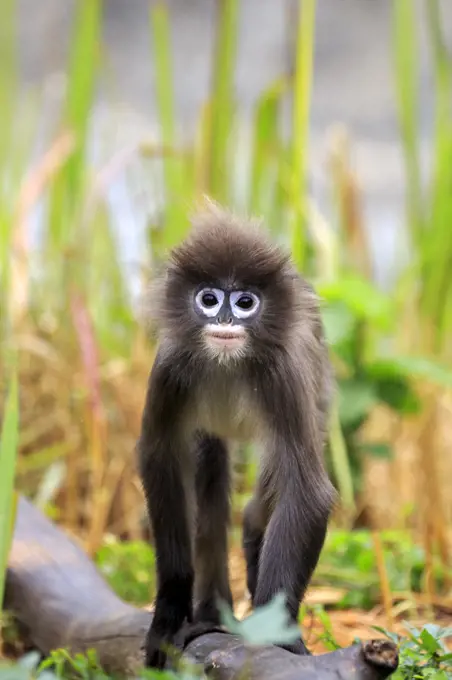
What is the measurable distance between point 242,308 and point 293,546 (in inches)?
16.4

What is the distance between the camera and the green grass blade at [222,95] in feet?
10.0

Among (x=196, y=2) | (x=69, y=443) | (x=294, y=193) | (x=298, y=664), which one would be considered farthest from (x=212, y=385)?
(x=196, y=2)

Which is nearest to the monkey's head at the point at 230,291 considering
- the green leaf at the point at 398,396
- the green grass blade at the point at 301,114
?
the green grass blade at the point at 301,114

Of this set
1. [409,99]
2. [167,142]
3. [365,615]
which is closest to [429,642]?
[365,615]

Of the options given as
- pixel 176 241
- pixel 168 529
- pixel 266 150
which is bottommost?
pixel 168 529

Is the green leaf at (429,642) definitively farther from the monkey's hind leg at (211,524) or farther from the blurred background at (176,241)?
the blurred background at (176,241)

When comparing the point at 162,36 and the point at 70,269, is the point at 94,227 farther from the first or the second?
the point at 162,36

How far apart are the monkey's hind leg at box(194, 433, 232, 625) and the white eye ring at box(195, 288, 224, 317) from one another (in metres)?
0.33

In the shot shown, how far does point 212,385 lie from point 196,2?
29.3 ft

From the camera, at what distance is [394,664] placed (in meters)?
1.13

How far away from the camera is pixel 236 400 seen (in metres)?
1.74

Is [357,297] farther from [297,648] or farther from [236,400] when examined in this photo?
[297,648]

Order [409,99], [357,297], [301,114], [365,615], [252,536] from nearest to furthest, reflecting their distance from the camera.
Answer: [252,536] < [365,615] < [301,114] < [357,297] < [409,99]

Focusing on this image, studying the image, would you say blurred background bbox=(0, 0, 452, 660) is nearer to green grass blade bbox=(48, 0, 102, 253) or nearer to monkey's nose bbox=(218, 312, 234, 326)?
green grass blade bbox=(48, 0, 102, 253)
